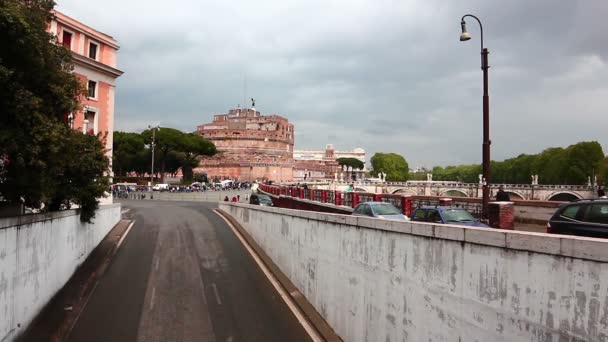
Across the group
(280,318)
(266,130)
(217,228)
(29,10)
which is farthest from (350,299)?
(266,130)

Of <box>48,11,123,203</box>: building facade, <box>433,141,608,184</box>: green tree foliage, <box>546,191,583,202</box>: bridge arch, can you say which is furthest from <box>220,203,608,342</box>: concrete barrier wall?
<box>433,141,608,184</box>: green tree foliage

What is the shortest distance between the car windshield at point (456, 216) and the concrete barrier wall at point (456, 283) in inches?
199

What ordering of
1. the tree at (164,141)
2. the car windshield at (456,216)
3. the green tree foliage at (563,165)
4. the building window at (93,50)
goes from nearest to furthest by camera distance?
the car windshield at (456,216), the building window at (93,50), the green tree foliage at (563,165), the tree at (164,141)

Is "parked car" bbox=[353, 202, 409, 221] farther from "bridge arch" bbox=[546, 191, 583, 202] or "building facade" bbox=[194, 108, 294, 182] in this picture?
"building facade" bbox=[194, 108, 294, 182]

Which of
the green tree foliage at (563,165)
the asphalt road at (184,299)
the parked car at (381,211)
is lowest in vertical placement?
the asphalt road at (184,299)

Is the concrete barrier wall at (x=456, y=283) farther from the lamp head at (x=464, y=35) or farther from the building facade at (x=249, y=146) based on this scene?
the building facade at (x=249, y=146)

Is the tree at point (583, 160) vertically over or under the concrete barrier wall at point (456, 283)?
over

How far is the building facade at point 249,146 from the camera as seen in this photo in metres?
147

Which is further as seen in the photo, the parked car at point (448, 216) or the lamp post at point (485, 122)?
the lamp post at point (485, 122)

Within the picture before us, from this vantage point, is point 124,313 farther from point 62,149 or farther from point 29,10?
point 29,10

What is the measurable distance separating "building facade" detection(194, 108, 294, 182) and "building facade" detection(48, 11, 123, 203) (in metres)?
96.8

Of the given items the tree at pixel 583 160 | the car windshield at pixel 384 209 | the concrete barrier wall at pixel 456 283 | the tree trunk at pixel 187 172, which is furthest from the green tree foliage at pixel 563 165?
the concrete barrier wall at pixel 456 283

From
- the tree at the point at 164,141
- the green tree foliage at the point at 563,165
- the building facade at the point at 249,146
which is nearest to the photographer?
the green tree foliage at the point at 563,165

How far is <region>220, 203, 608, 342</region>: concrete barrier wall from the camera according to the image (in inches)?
176
